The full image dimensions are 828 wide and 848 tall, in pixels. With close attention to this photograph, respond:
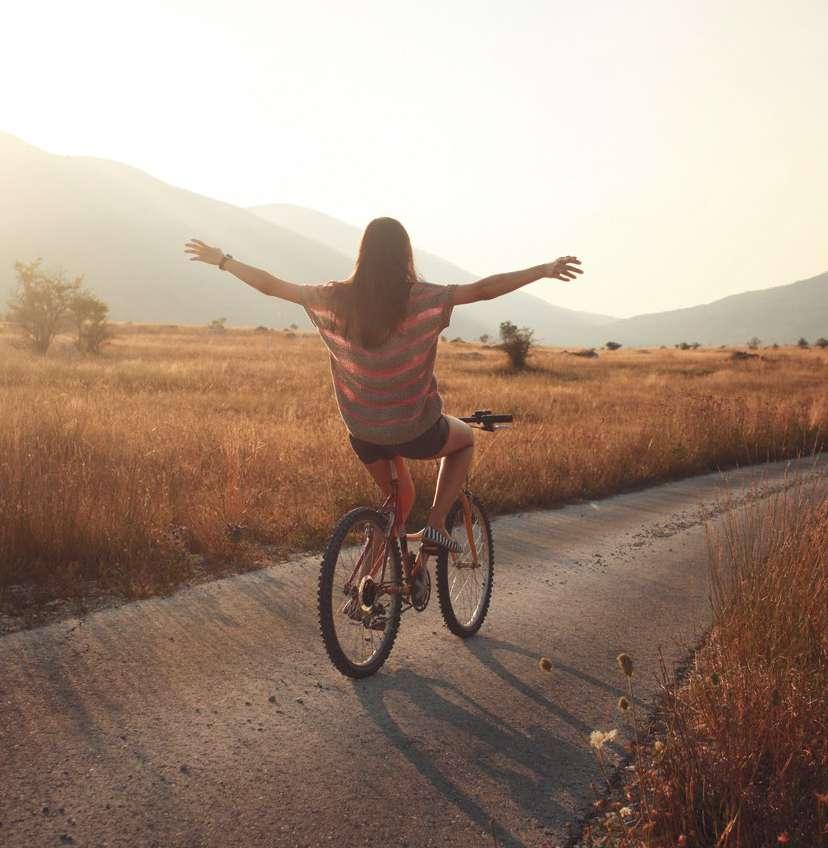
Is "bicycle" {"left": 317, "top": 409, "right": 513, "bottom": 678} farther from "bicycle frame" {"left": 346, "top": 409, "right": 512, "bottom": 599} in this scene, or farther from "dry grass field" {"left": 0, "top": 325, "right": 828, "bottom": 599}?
"dry grass field" {"left": 0, "top": 325, "right": 828, "bottom": 599}

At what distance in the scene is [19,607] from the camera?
209 inches

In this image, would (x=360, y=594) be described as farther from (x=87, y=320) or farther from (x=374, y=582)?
(x=87, y=320)

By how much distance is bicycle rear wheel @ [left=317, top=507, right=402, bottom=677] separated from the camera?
14.0 feet

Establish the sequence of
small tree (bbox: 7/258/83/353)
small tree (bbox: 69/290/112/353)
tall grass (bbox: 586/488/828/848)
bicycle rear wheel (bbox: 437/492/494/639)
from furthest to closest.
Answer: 1. small tree (bbox: 69/290/112/353)
2. small tree (bbox: 7/258/83/353)
3. bicycle rear wheel (bbox: 437/492/494/639)
4. tall grass (bbox: 586/488/828/848)

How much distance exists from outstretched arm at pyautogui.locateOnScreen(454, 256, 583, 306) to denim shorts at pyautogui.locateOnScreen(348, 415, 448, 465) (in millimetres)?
749

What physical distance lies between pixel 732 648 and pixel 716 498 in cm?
708

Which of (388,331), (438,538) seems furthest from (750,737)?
(388,331)

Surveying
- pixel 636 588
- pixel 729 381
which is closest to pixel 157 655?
pixel 636 588

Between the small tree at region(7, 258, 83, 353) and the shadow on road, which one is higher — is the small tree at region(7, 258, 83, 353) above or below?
above

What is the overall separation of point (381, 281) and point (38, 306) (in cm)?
3406

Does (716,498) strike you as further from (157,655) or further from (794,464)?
(157,655)

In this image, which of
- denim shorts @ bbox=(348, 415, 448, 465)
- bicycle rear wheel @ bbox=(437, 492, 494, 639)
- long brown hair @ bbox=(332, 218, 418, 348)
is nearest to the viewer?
long brown hair @ bbox=(332, 218, 418, 348)

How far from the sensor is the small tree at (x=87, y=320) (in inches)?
1412

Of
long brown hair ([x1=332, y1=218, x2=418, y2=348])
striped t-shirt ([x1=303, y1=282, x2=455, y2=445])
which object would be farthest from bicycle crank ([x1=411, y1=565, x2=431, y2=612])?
long brown hair ([x1=332, y1=218, x2=418, y2=348])
